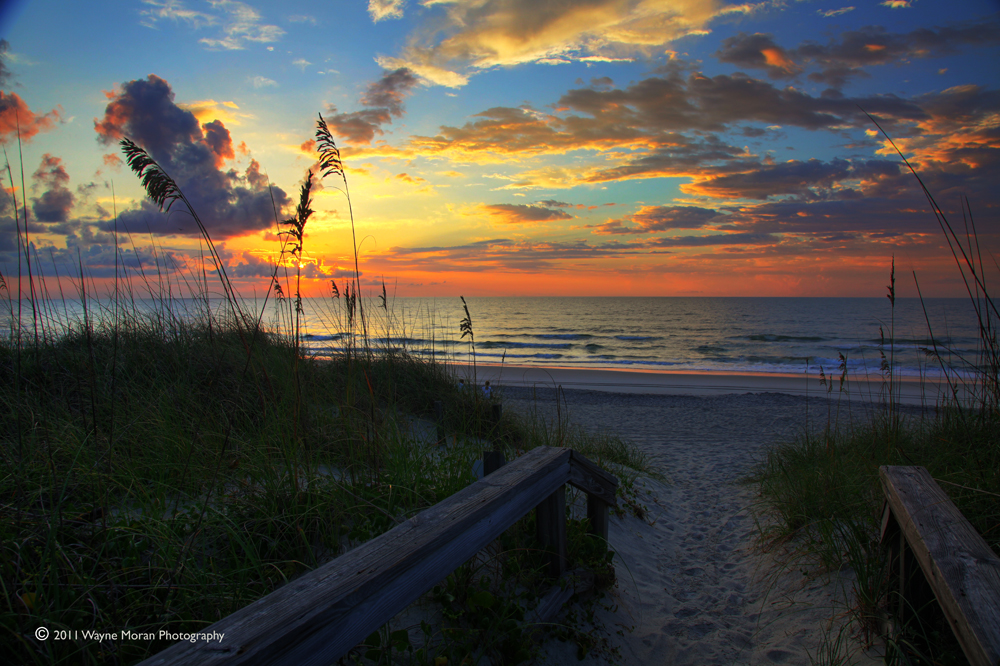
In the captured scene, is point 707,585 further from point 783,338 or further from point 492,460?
point 783,338

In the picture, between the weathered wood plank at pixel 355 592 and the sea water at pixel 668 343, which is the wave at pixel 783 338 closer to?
the sea water at pixel 668 343

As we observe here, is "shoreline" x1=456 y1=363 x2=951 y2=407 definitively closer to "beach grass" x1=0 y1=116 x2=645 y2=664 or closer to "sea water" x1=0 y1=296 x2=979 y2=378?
"sea water" x1=0 y1=296 x2=979 y2=378

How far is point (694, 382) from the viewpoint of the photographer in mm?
16250

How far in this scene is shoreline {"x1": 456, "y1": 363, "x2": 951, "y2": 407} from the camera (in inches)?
555

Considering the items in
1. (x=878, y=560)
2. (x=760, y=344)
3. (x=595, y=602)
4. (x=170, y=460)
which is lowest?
(x=760, y=344)

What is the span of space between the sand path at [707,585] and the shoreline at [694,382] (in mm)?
6992

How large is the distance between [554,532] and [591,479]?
508mm

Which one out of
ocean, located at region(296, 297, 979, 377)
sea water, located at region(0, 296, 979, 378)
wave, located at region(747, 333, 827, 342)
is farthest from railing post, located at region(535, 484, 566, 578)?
wave, located at region(747, 333, 827, 342)

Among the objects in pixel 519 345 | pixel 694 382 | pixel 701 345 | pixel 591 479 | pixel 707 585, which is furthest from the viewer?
pixel 519 345

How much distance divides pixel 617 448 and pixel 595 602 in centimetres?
374

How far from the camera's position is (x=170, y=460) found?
115 inches

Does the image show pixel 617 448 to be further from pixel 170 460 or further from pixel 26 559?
pixel 26 559

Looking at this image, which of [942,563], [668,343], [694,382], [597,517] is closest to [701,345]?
[668,343]

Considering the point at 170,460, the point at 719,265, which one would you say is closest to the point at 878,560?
the point at 170,460
